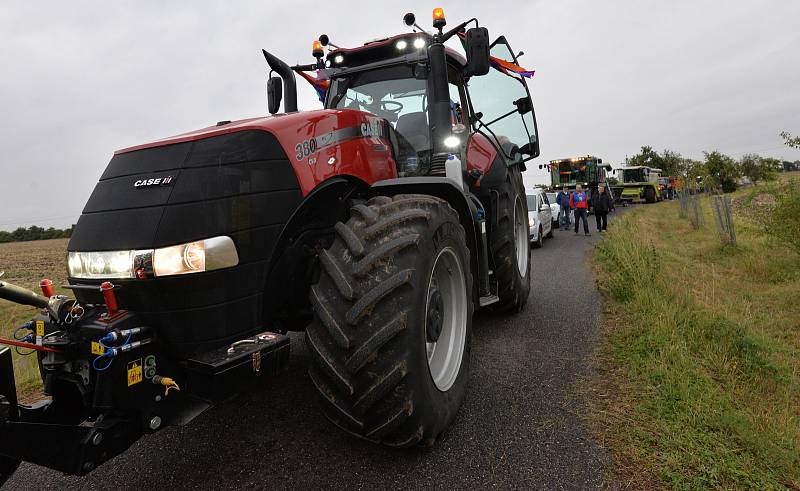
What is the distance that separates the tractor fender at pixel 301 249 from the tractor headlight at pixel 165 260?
0.26 meters

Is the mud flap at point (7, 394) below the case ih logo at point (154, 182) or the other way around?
below

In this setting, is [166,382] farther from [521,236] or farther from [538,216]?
[538,216]

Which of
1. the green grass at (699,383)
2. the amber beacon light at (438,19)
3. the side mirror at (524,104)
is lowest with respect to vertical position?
the green grass at (699,383)

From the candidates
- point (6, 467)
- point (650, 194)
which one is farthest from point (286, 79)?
point (650, 194)

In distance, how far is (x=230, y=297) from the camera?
2.00 m

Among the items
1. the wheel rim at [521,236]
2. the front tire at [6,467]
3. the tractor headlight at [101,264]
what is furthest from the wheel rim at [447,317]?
the wheel rim at [521,236]

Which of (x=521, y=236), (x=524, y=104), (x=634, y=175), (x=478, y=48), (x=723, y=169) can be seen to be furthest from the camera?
(x=723, y=169)

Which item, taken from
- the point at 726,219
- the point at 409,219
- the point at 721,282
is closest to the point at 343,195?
the point at 409,219

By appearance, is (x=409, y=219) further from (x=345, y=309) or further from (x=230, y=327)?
(x=230, y=327)

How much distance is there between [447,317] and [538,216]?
934 cm

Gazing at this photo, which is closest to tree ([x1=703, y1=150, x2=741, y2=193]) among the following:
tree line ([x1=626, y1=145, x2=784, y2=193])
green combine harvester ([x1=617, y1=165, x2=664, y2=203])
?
tree line ([x1=626, y1=145, x2=784, y2=193])

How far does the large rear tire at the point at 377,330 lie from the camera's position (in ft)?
6.61

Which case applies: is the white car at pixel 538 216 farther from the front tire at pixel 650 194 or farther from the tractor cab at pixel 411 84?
the front tire at pixel 650 194

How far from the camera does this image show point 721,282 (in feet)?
24.1
